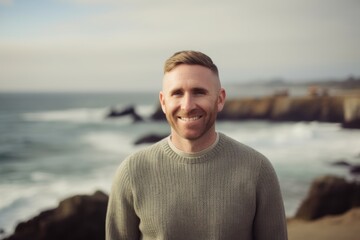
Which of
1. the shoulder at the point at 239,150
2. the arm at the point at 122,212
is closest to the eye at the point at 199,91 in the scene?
the shoulder at the point at 239,150

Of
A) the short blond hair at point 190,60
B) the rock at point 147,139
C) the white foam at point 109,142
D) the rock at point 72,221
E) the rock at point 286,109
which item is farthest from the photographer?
the rock at point 286,109

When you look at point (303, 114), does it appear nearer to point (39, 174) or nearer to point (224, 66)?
point (224, 66)

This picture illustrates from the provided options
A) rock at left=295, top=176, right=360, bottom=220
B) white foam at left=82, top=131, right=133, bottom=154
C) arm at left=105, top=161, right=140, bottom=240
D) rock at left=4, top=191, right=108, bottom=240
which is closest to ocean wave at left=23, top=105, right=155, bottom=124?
white foam at left=82, top=131, right=133, bottom=154

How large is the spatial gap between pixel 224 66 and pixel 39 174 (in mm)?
1874

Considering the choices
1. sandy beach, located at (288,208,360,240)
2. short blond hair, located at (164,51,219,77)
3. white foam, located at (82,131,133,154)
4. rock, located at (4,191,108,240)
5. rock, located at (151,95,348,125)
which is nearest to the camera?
short blond hair, located at (164,51,219,77)

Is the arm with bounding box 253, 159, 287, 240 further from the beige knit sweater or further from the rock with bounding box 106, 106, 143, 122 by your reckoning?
the rock with bounding box 106, 106, 143, 122

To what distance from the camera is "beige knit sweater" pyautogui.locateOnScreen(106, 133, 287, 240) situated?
105 cm

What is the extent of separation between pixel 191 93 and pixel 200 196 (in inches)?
10.2

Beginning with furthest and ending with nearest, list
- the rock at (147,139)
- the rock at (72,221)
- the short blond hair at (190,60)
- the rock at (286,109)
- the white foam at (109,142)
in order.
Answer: the rock at (286,109) → the rock at (147,139) → the white foam at (109,142) → the rock at (72,221) → the short blond hair at (190,60)

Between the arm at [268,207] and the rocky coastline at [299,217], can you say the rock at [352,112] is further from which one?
the arm at [268,207]

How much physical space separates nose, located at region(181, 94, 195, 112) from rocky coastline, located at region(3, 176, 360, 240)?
2.53 meters

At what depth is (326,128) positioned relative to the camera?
4.02 metres

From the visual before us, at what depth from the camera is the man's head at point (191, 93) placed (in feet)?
3.33

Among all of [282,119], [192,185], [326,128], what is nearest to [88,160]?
[282,119]
